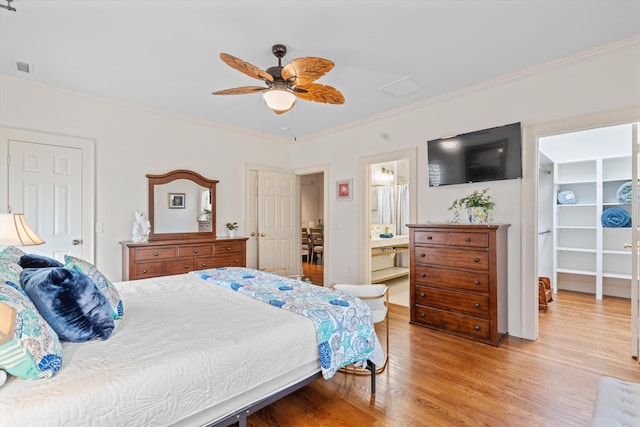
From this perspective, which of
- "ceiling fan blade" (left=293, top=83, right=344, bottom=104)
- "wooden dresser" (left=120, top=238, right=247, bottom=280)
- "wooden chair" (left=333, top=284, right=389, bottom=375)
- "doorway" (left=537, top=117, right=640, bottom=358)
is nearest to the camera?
"wooden chair" (left=333, top=284, right=389, bottom=375)

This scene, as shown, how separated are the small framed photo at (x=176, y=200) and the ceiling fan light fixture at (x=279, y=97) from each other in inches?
98.5

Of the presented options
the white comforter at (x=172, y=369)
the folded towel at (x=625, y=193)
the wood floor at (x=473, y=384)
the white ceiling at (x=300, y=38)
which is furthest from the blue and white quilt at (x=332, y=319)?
the folded towel at (x=625, y=193)

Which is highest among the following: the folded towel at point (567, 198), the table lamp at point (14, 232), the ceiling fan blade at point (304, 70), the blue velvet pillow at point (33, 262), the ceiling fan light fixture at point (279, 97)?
the ceiling fan blade at point (304, 70)

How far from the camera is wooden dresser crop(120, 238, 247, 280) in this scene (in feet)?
12.1

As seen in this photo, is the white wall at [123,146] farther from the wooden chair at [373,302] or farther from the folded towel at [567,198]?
the folded towel at [567,198]

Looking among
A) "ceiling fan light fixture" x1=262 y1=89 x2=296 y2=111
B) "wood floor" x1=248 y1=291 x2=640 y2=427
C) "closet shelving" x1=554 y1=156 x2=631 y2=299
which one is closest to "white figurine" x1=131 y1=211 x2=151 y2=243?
"ceiling fan light fixture" x1=262 y1=89 x2=296 y2=111

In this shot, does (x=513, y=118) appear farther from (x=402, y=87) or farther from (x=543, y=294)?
(x=543, y=294)

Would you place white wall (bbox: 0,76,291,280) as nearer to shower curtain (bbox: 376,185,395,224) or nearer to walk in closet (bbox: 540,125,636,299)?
shower curtain (bbox: 376,185,395,224)

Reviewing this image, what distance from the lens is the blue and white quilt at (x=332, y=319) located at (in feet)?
5.91

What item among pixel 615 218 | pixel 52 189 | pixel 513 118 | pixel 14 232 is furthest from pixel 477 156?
pixel 52 189

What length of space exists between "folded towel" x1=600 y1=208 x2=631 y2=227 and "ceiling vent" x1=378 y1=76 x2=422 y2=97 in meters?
3.42

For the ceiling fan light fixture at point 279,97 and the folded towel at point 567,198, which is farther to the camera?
the folded towel at point 567,198

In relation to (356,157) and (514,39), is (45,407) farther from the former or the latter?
(356,157)

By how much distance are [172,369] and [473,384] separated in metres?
2.13
